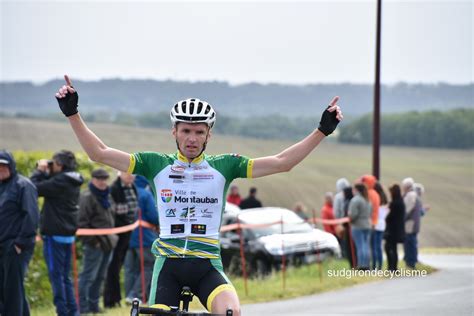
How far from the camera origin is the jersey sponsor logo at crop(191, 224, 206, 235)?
27.0 ft

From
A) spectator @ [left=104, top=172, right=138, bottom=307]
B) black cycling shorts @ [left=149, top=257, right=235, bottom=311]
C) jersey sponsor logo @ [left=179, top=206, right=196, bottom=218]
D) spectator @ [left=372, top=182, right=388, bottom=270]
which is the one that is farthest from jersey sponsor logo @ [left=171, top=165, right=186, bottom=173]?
spectator @ [left=372, top=182, right=388, bottom=270]

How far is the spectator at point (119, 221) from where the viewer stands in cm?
1616

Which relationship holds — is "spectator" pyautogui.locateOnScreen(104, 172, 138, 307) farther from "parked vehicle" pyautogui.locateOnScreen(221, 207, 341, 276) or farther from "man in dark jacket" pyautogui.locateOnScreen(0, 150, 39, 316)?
"parked vehicle" pyautogui.locateOnScreen(221, 207, 341, 276)

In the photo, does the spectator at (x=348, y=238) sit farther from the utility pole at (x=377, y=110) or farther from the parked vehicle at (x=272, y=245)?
the utility pole at (x=377, y=110)

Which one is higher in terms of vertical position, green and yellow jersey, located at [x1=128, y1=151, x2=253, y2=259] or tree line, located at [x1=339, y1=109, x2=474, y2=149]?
tree line, located at [x1=339, y1=109, x2=474, y2=149]

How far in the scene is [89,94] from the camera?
152 m

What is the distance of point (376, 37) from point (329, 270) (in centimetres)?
823

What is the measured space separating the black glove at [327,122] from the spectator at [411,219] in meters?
13.5

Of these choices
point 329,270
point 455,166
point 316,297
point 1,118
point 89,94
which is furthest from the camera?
point 89,94

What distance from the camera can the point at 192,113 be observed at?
8.26m

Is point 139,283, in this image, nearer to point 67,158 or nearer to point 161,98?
point 67,158

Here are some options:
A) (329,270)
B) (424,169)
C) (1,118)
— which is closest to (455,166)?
(424,169)

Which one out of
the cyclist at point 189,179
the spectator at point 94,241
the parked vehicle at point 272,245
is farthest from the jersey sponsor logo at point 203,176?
the parked vehicle at point 272,245

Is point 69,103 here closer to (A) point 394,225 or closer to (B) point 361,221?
(B) point 361,221
